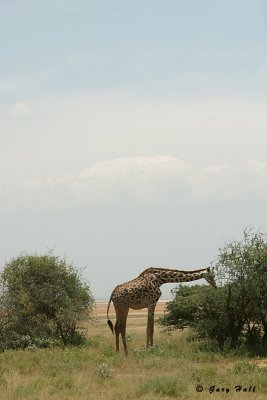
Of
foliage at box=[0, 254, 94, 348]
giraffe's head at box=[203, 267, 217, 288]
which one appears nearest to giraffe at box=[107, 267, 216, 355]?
giraffe's head at box=[203, 267, 217, 288]

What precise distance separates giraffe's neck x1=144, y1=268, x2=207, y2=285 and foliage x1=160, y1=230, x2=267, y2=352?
0.59 m

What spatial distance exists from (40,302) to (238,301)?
7.94m

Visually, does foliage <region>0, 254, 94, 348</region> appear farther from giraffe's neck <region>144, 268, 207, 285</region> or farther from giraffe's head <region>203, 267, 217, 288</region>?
giraffe's head <region>203, 267, 217, 288</region>

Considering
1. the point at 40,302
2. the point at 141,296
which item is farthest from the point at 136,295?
A: the point at 40,302

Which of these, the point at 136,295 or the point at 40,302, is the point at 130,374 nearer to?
the point at 136,295

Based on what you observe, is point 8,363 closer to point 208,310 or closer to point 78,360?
point 78,360

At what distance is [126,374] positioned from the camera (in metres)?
18.5

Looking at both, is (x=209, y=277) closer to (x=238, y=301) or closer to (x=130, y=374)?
Answer: (x=238, y=301)

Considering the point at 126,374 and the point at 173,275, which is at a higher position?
the point at 173,275

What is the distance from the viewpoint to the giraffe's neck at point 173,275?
80.5 ft

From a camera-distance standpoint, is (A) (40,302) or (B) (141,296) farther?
(A) (40,302)

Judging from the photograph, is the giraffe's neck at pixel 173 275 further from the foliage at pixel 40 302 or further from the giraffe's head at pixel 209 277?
the foliage at pixel 40 302

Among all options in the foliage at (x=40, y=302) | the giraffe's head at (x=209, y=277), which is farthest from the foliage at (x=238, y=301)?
the foliage at (x=40, y=302)

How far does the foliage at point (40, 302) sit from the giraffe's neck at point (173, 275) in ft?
12.8
